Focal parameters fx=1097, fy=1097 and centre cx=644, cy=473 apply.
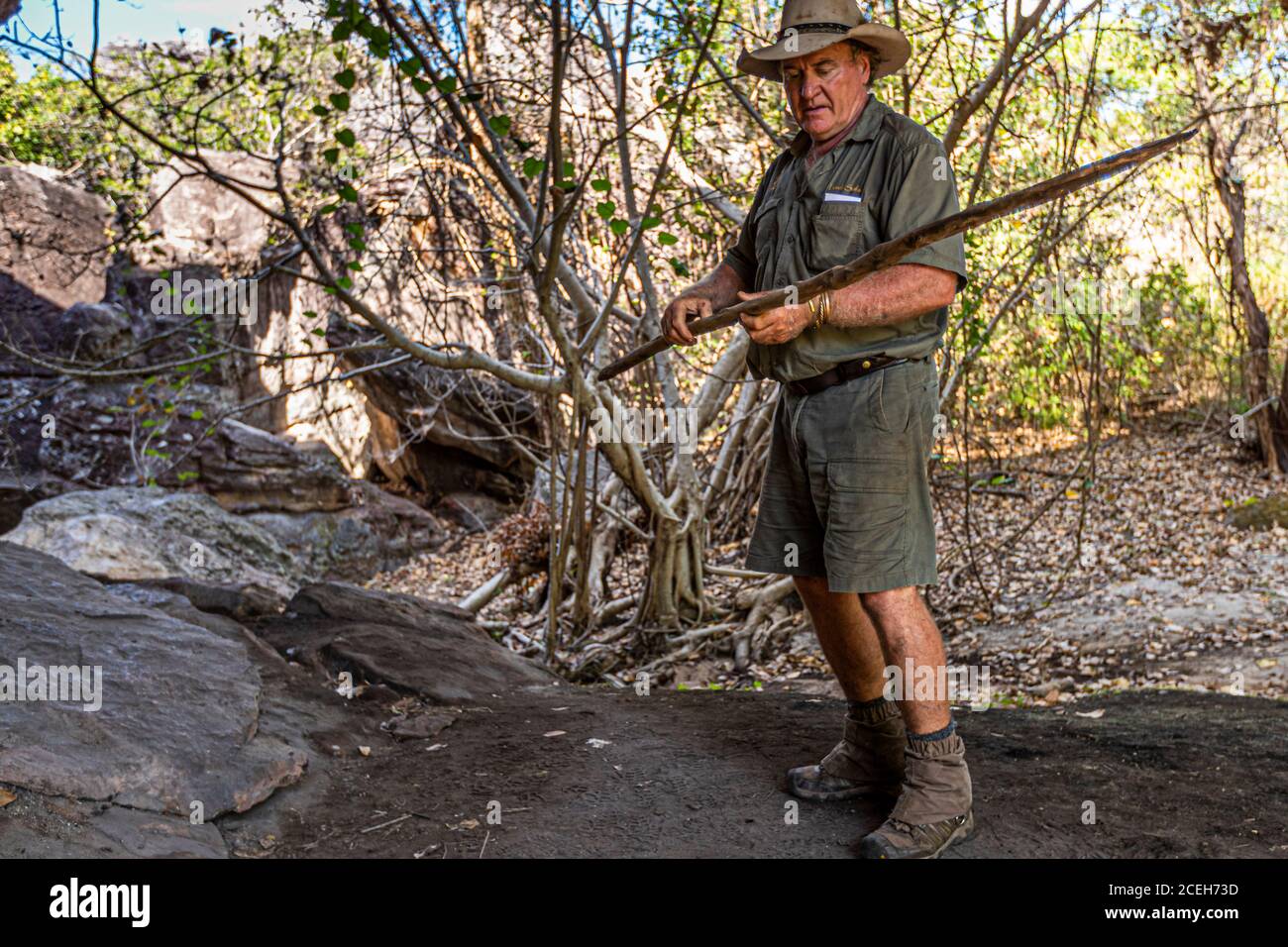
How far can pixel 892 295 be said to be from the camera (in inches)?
110

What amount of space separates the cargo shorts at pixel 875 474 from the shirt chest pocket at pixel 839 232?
335mm

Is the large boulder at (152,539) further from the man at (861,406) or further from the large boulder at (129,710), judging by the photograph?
the man at (861,406)

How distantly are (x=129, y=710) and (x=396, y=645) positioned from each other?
5.39 feet

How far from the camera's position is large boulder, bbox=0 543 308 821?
9.50 ft

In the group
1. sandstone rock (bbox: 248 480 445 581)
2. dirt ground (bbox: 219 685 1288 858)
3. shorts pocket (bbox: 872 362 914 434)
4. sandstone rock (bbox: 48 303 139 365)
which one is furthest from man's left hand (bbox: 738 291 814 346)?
sandstone rock (bbox: 48 303 139 365)

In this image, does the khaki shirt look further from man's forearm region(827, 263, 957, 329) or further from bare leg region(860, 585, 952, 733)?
bare leg region(860, 585, 952, 733)

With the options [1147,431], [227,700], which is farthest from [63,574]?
[1147,431]

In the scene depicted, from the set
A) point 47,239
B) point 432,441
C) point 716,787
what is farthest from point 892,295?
point 47,239

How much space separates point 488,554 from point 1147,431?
689 cm

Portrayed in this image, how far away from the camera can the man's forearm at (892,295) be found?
2.79 meters

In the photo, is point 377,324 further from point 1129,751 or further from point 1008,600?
point 1008,600

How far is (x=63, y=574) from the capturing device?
4383mm

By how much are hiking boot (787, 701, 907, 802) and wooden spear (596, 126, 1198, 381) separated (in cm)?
122

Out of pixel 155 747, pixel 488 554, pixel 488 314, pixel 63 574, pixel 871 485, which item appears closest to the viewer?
pixel 871 485
